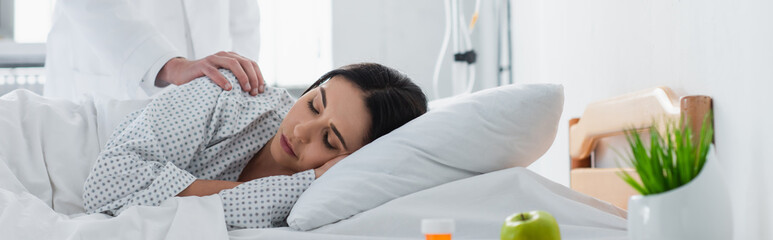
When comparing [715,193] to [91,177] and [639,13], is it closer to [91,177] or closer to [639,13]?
[639,13]

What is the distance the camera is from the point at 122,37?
173 cm

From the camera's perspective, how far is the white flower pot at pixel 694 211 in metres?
0.67

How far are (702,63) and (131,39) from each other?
126cm

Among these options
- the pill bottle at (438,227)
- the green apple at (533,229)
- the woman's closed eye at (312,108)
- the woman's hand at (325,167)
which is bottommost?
the woman's hand at (325,167)

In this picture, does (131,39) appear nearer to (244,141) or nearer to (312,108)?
(244,141)

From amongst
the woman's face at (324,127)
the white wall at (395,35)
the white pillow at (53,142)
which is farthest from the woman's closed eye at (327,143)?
the white wall at (395,35)

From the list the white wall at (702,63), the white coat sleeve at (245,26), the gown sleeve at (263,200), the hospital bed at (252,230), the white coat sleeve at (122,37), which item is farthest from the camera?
the white coat sleeve at (245,26)

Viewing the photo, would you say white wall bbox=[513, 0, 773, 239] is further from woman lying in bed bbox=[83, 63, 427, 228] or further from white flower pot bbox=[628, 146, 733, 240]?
woman lying in bed bbox=[83, 63, 427, 228]

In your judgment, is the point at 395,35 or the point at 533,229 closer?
the point at 533,229

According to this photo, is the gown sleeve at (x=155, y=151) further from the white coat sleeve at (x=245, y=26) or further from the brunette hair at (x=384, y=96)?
the white coat sleeve at (x=245, y=26)

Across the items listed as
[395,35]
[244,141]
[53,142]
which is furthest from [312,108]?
[395,35]

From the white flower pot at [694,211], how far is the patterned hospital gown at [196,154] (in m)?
0.66

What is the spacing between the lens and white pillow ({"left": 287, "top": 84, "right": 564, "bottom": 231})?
1143mm

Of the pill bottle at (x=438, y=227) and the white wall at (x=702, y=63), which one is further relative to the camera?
the white wall at (x=702, y=63)
